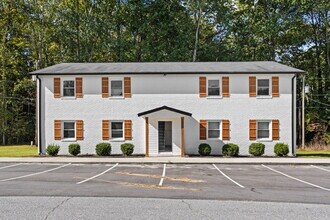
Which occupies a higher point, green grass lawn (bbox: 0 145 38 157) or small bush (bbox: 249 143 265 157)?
small bush (bbox: 249 143 265 157)

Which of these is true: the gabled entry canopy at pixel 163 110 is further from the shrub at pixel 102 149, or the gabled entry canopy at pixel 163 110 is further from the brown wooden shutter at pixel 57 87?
the brown wooden shutter at pixel 57 87

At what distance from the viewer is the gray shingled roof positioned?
941 inches

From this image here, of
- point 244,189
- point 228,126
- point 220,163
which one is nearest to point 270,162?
point 220,163

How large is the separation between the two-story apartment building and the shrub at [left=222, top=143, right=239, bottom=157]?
76 centimetres

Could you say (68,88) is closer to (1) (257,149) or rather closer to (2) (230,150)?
(2) (230,150)

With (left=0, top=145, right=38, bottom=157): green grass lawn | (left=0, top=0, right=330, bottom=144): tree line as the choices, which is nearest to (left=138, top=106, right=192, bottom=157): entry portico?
(left=0, top=145, right=38, bottom=157): green grass lawn

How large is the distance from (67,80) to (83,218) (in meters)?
18.2

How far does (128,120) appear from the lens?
23922mm

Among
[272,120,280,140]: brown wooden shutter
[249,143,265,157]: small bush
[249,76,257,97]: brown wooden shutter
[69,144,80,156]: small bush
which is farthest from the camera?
[249,76,257,97]: brown wooden shutter

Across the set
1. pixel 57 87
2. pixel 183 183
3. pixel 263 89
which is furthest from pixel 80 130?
pixel 183 183

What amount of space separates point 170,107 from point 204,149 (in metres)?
3.64

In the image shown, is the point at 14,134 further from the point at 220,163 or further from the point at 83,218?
the point at 83,218

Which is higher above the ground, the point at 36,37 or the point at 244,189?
the point at 36,37

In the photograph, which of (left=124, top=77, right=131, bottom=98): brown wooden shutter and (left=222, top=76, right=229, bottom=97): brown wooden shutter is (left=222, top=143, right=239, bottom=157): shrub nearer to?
(left=222, top=76, right=229, bottom=97): brown wooden shutter
